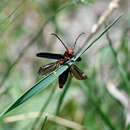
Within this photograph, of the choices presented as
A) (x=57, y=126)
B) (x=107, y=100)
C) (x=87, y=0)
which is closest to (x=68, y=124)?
(x=57, y=126)

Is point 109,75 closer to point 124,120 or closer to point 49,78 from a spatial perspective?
point 124,120

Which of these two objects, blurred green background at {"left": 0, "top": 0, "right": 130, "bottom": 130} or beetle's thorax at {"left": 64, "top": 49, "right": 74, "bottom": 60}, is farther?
blurred green background at {"left": 0, "top": 0, "right": 130, "bottom": 130}

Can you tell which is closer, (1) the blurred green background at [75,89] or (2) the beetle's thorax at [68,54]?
(2) the beetle's thorax at [68,54]

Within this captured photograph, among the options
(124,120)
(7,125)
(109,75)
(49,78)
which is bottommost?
A: (124,120)

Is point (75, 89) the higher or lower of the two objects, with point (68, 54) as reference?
higher

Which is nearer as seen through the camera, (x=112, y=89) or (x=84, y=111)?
(x=112, y=89)

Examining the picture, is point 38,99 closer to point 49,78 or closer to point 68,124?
point 68,124

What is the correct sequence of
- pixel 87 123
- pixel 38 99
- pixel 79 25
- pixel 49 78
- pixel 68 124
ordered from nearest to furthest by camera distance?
pixel 49 78 < pixel 87 123 < pixel 68 124 < pixel 38 99 < pixel 79 25

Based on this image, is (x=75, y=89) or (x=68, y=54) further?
(x=75, y=89)

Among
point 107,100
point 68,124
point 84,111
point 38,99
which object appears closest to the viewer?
point 68,124

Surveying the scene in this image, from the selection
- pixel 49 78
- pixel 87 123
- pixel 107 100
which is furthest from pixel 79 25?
pixel 49 78

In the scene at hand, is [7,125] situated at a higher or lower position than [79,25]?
lower
